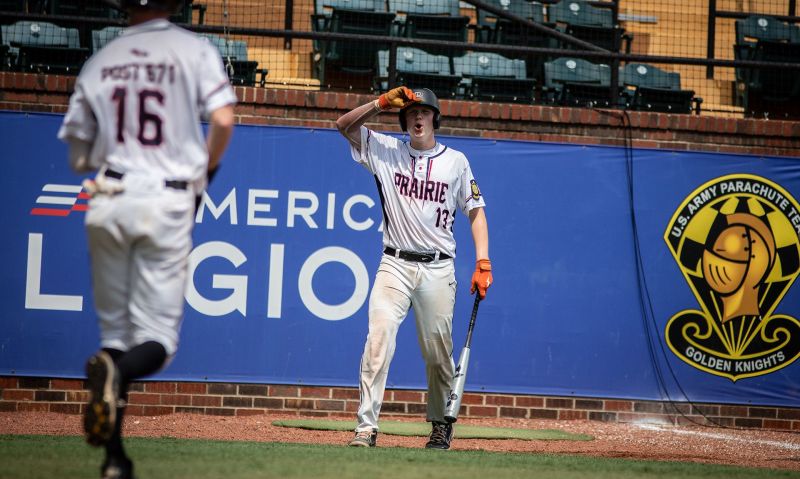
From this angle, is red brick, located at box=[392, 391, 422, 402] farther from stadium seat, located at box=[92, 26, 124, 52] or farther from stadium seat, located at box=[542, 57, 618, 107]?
stadium seat, located at box=[92, 26, 124, 52]

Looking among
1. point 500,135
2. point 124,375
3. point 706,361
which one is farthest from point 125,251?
point 706,361

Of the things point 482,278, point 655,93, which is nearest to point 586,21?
point 655,93

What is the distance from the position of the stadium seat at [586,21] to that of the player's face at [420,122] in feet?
17.5

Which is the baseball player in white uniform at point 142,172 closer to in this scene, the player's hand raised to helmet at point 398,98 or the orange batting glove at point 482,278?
the player's hand raised to helmet at point 398,98

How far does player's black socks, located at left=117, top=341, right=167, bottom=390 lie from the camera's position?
3576 millimetres

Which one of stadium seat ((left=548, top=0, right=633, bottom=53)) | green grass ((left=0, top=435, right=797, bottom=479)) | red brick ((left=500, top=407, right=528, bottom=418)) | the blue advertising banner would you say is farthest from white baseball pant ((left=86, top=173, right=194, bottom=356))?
stadium seat ((left=548, top=0, right=633, bottom=53))

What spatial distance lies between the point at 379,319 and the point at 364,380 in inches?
14.8

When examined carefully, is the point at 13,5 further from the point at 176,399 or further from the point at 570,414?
the point at 570,414

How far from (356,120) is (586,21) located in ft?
19.6

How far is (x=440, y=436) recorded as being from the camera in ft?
20.5

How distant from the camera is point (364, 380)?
19.6ft

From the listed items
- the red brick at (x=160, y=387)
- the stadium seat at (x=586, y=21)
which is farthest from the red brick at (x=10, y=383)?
the stadium seat at (x=586, y=21)

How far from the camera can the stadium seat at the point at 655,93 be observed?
9.84m

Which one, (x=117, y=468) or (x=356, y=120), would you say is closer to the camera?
(x=117, y=468)
